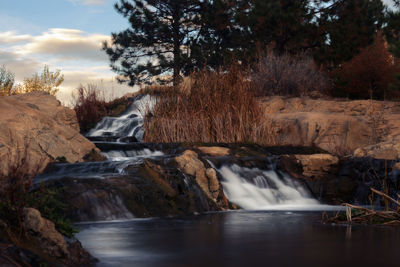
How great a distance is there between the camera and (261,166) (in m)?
11.1

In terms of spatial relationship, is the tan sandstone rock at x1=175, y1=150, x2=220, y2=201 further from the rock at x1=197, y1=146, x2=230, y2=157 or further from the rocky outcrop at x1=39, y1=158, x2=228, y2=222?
the rock at x1=197, y1=146, x2=230, y2=157

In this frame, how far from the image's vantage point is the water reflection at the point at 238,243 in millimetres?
4430

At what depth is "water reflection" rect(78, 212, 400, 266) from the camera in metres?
4.43

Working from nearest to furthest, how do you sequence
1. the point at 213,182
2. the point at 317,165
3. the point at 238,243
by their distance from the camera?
the point at 238,243 → the point at 213,182 → the point at 317,165

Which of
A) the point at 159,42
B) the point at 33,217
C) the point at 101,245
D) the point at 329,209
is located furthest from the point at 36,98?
the point at 159,42

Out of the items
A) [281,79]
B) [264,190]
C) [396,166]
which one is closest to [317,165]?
[396,166]

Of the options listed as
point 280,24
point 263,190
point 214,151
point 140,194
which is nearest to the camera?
→ point 140,194

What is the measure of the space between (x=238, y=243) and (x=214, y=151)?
6.45 meters

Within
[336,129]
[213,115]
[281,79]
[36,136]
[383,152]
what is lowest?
[383,152]

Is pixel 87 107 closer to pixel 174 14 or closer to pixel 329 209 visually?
pixel 174 14

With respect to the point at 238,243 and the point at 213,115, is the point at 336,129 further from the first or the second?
the point at 238,243

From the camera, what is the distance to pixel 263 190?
10.3 meters

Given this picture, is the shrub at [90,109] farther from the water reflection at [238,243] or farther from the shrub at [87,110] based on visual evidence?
the water reflection at [238,243]

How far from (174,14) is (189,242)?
2567cm
